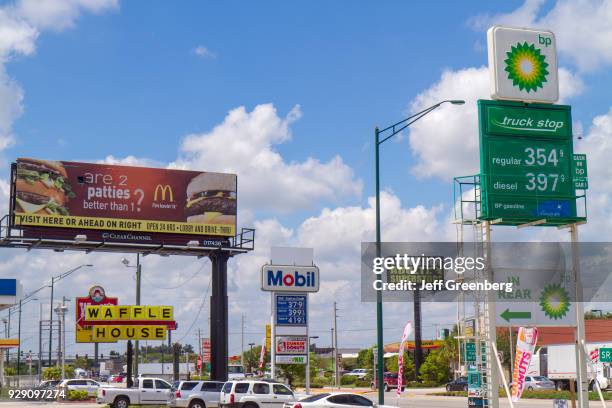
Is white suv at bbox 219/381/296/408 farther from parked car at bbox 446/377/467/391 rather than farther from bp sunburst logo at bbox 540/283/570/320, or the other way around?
parked car at bbox 446/377/467/391

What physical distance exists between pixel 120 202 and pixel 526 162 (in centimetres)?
2810

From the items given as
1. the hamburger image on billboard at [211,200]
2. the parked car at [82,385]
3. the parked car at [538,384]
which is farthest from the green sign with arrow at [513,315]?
the parked car at [82,385]

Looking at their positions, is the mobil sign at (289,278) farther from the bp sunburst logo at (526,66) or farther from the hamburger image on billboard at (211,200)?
the hamburger image on billboard at (211,200)

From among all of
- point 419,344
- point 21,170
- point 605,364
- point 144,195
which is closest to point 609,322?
point 419,344

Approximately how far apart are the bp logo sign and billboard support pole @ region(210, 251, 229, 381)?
27.5 meters

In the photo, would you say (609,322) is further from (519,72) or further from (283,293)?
(519,72)

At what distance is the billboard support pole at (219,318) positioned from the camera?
50.2 metres

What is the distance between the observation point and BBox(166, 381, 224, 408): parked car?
38625 millimetres

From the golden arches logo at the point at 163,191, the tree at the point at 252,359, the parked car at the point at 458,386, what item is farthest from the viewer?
the tree at the point at 252,359

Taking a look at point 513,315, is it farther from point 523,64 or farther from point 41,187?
point 41,187

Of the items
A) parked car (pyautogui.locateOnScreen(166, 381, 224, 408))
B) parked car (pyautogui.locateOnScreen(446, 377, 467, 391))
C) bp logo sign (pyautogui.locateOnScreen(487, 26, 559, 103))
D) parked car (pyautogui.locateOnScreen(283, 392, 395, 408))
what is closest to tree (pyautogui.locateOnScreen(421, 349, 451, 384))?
parked car (pyautogui.locateOnScreen(446, 377, 467, 391))

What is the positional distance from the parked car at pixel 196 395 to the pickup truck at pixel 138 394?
5.07 m

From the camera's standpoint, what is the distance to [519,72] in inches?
1066

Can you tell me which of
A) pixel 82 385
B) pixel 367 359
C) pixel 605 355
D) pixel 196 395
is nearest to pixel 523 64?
pixel 196 395
